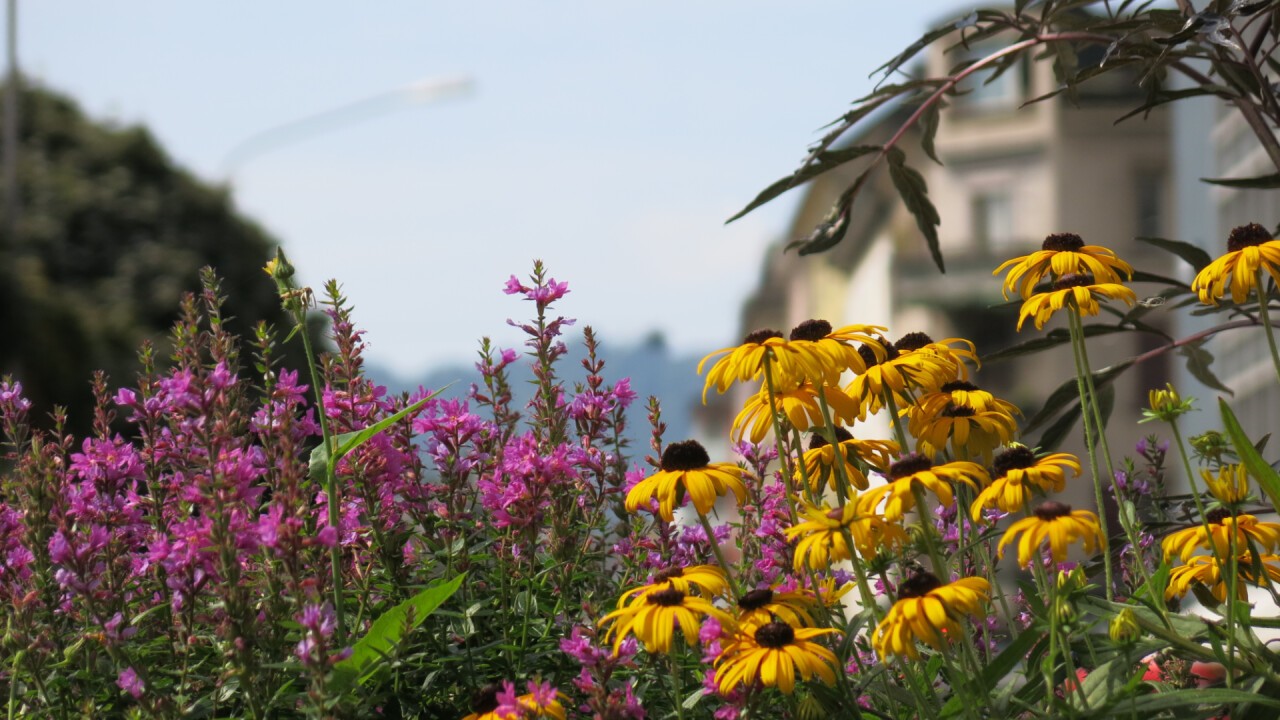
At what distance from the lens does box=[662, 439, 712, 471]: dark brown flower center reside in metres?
2.47

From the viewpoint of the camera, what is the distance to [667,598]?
2250 millimetres

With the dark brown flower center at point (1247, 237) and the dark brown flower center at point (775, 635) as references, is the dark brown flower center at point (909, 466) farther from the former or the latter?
the dark brown flower center at point (1247, 237)

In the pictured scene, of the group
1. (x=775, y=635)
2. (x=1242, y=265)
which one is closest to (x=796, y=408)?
(x=775, y=635)

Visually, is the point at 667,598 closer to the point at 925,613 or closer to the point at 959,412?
the point at 925,613

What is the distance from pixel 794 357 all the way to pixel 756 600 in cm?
42

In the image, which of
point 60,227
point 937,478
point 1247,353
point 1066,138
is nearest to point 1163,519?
point 937,478

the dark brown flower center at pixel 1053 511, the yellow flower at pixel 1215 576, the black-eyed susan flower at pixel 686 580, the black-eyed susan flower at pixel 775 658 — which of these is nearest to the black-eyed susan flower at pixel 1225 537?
the yellow flower at pixel 1215 576

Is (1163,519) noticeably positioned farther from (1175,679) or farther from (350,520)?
(350,520)

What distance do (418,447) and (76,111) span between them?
3075cm

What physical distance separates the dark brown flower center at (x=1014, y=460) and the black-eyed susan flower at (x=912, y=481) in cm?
10

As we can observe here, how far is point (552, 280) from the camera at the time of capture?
2.97m

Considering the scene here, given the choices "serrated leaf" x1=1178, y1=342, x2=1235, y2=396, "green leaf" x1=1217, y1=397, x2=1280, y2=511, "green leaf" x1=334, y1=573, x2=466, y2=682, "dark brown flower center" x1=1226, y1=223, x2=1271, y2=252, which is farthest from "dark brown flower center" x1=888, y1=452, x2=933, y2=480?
"serrated leaf" x1=1178, y1=342, x2=1235, y2=396

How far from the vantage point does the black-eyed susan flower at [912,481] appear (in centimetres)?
222

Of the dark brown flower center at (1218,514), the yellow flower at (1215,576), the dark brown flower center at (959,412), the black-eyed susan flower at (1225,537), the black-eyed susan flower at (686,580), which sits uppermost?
the dark brown flower center at (959,412)
